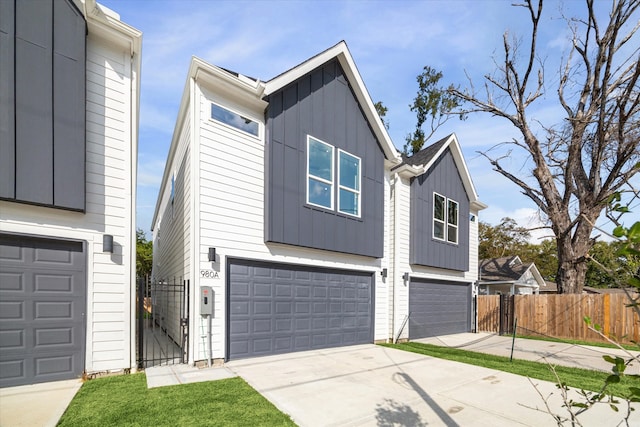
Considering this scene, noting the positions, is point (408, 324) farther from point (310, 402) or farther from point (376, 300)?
point (310, 402)

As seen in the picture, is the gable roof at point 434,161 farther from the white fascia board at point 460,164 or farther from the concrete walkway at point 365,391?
the concrete walkway at point 365,391

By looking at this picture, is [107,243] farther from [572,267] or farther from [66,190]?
[572,267]

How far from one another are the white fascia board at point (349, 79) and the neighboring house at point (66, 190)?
300 centimetres

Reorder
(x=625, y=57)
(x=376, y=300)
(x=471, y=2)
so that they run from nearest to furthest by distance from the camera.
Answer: (x=471, y=2), (x=376, y=300), (x=625, y=57)

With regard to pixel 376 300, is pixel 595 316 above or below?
below

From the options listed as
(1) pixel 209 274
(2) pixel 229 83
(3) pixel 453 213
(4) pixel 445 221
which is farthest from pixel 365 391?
(3) pixel 453 213

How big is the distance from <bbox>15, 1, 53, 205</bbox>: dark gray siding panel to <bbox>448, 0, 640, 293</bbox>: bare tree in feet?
59.1

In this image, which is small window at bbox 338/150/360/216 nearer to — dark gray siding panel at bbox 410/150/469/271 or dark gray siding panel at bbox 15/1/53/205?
dark gray siding panel at bbox 410/150/469/271

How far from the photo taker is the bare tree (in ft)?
48.3

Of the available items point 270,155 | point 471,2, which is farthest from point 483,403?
point 471,2

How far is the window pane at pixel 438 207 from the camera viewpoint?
13281 millimetres

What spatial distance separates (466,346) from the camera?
1107 centimetres

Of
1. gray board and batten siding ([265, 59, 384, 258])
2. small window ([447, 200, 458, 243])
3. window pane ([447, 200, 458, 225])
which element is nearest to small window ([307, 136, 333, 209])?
gray board and batten siding ([265, 59, 384, 258])

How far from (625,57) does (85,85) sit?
66.0 feet
